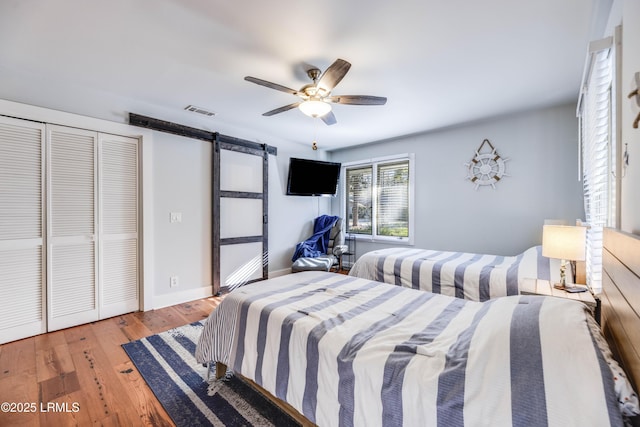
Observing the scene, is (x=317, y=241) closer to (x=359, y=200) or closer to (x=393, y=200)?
(x=359, y=200)

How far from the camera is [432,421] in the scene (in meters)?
0.93

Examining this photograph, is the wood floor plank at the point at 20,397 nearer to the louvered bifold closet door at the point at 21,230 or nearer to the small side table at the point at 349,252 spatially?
the louvered bifold closet door at the point at 21,230

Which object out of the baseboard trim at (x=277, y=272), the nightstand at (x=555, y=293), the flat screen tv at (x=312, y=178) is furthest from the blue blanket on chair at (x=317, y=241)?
the nightstand at (x=555, y=293)

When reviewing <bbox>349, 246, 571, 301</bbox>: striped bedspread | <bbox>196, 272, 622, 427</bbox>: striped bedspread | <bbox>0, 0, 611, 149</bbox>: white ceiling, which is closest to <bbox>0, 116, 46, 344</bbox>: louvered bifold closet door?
<bbox>0, 0, 611, 149</bbox>: white ceiling

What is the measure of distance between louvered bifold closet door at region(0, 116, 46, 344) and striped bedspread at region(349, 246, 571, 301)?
317 centimetres

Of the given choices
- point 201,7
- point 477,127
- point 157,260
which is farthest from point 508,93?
point 157,260

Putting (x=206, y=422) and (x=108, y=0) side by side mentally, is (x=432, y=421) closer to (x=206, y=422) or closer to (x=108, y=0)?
(x=206, y=422)

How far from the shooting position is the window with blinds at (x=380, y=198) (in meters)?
4.64

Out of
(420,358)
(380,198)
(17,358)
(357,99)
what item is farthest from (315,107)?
(17,358)

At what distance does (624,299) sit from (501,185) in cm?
317

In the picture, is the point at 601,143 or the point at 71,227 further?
the point at 71,227

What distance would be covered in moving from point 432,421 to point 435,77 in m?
2.62

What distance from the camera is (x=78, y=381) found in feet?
6.41

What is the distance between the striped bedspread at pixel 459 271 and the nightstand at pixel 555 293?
199 millimetres
